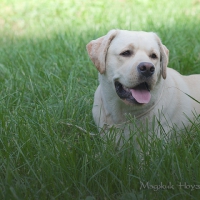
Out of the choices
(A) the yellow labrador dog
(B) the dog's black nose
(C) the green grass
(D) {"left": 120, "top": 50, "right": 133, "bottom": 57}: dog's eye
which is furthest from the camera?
(D) {"left": 120, "top": 50, "right": 133, "bottom": 57}: dog's eye

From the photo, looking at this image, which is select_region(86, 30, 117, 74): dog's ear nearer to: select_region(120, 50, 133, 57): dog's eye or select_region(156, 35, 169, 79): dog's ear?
select_region(120, 50, 133, 57): dog's eye

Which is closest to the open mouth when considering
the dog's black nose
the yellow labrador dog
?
the yellow labrador dog

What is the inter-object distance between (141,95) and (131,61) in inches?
10.7

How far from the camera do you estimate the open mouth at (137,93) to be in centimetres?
346

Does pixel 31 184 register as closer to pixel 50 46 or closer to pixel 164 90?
pixel 164 90

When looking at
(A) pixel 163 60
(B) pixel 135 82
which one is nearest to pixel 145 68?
(B) pixel 135 82

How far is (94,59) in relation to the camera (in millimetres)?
3652

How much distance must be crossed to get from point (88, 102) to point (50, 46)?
1.92 m

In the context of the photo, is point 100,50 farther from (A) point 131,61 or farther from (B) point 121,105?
(B) point 121,105

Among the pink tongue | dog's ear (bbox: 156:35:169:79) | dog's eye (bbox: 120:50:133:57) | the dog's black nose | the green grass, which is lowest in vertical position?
the green grass

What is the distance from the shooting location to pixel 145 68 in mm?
3312

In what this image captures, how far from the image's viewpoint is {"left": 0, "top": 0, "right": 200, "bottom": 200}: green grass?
2.66 metres

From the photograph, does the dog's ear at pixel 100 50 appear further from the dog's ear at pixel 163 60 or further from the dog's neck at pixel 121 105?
the dog's ear at pixel 163 60

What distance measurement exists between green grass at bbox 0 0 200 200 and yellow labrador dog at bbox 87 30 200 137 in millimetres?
242
